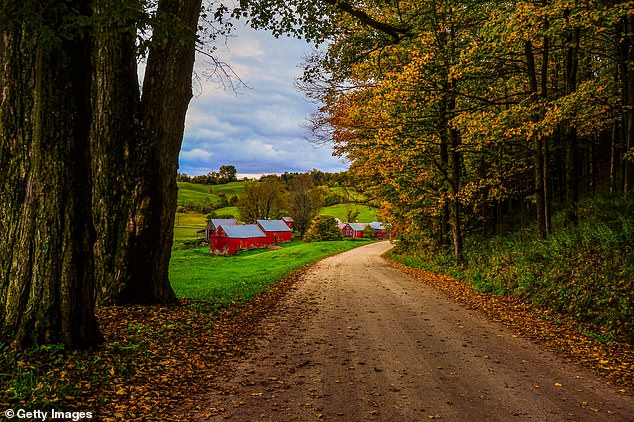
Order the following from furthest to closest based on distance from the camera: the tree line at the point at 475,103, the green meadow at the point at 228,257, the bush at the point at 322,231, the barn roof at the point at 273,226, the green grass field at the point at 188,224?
the green grass field at the point at 188,224 → the barn roof at the point at 273,226 → the bush at the point at 322,231 → the green meadow at the point at 228,257 → the tree line at the point at 475,103

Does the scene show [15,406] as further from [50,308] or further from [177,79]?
[177,79]

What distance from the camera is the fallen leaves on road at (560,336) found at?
5.66 meters

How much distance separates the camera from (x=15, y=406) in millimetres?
3795

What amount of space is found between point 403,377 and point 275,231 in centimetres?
6528

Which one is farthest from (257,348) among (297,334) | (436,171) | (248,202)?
(248,202)

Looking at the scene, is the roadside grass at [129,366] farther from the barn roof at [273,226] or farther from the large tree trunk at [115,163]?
the barn roof at [273,226]

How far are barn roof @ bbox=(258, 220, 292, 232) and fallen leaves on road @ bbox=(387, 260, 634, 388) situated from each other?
193 ft

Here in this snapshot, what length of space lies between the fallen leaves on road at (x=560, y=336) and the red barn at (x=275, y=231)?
191ft

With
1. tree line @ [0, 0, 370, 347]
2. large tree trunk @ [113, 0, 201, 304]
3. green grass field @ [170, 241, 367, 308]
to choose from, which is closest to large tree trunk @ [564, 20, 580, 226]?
green grass field @ [170, 241, 367, 308]

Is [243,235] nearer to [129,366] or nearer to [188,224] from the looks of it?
[188,224]

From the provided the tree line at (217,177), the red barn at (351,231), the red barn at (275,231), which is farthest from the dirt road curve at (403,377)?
the tree line at (217,177)

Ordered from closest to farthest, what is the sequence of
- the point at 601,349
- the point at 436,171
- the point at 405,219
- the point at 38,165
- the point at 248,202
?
the point at 38,165 → the point at 601,349 → the point at 436,171 → the point at 405,219 → the point at 248,202

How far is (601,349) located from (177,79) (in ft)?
30.5

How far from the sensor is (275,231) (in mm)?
70000
